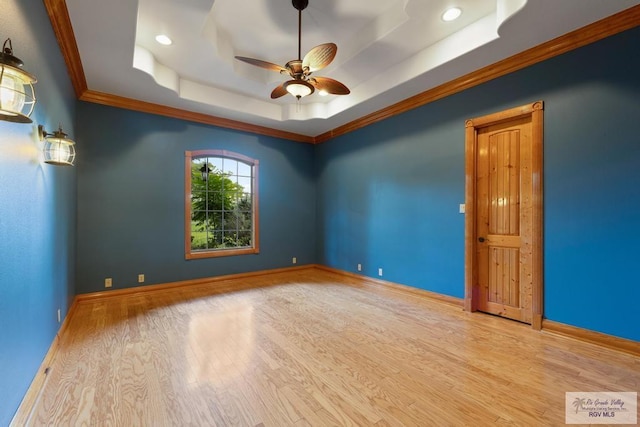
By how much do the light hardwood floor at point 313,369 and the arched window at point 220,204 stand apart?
1.64 metres

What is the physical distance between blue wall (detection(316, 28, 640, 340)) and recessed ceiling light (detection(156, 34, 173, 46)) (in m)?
3.44

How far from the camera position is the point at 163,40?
10.6 ft

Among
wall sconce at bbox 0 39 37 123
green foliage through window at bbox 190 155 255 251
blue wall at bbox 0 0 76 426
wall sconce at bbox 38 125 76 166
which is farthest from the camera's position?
green foliage through window at bbox 190 155 255 251

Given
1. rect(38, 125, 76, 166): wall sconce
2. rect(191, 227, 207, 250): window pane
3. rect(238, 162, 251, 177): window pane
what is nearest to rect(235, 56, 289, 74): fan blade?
rect(38, 125, 76, 166): wall sconce

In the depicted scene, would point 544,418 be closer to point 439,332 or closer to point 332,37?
point 439,332

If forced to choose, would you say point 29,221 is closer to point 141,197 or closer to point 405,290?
→ point 141,197

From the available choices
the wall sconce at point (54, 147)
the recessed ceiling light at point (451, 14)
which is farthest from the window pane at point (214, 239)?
the recessed ceiling light at point (451, 14)

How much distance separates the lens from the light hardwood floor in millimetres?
1772

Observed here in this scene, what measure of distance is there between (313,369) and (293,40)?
369cm

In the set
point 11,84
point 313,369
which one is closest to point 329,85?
point 11,84

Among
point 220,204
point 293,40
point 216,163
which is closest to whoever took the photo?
point 293,40

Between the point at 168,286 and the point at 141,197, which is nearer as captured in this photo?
the point at 141,197

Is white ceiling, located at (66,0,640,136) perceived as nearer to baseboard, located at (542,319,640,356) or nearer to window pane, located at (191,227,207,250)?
window pane, located at (191,227,207,250)

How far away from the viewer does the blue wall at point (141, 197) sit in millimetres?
4023
